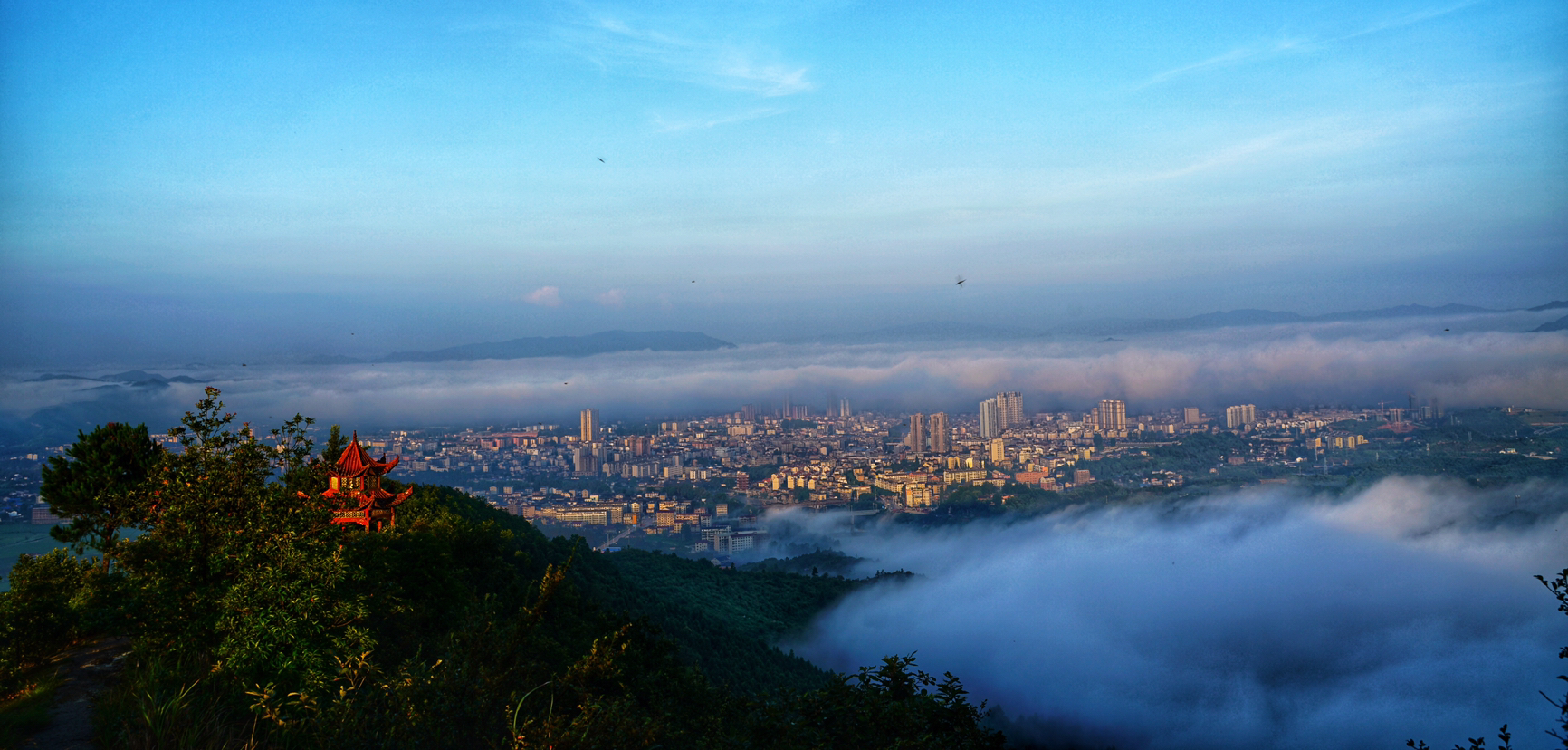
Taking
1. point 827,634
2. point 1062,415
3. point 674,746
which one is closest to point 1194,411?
point 1062,415

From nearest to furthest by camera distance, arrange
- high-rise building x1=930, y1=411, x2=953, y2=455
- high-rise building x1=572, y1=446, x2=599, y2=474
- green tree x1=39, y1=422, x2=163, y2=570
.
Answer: green tree x1=39, y1=422, x2=163, y2=570 → high-rise building x1=572, y1=446, x2=599, y2=474 → high-rise building x1=930, y1=411, x2=953, y2=455

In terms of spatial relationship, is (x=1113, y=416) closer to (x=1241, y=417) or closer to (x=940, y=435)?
(x=1241, y=417)

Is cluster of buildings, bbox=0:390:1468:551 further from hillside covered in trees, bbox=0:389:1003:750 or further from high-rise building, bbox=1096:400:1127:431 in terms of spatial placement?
hillside covered in trees, bbox=0:389:1003:750

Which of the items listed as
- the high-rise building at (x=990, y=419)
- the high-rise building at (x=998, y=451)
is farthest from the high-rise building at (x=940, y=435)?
the high-rise building at (x=990, y=419)

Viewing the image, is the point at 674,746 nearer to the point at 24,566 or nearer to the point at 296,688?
the point at 296,688

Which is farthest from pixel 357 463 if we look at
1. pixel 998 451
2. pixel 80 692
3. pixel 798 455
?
pixel 998 451

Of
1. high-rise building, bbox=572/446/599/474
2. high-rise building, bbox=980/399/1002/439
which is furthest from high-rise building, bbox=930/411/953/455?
high-rise building, bbox=572/446/599/474
